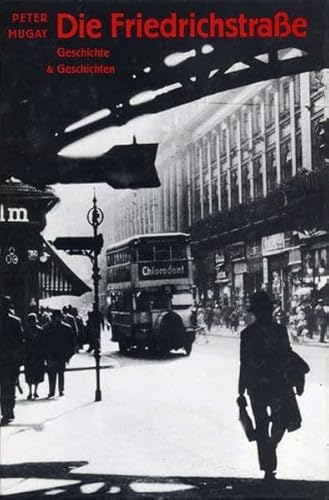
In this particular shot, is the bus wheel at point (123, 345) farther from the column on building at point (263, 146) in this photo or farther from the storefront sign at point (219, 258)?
the column on building at point (263, 146)

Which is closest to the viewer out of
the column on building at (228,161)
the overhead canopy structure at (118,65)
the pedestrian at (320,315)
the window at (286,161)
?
the overhead canopy structure at (118,65)

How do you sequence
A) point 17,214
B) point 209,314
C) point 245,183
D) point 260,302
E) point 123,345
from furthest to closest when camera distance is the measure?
point 209,314
point 245,183
point 123,345
point 17,214
point 260,302

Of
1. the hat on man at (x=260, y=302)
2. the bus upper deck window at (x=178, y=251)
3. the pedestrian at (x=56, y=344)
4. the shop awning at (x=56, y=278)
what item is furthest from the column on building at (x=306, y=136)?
the hat on man at (x=260, y=302)

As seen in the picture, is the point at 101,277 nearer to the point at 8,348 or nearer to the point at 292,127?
the point at 8,348

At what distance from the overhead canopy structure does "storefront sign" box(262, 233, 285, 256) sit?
1900 cm

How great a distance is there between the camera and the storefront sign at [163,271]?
66.5ft

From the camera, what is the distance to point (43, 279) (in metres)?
16.7

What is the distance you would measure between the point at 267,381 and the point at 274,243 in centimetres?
1980

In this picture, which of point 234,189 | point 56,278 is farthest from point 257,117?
point 56,278

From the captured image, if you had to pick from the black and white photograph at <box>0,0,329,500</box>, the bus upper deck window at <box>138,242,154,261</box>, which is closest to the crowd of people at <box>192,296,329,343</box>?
the bus upper deck window at <box>138,242,154,261</box>

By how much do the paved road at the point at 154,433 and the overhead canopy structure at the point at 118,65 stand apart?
3.00m

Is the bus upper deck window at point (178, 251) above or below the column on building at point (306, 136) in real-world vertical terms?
below

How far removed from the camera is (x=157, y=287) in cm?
2053

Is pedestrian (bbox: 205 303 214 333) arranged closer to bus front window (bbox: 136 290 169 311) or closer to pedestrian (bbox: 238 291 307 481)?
bus front window (bbox: 136 290 169 311)
